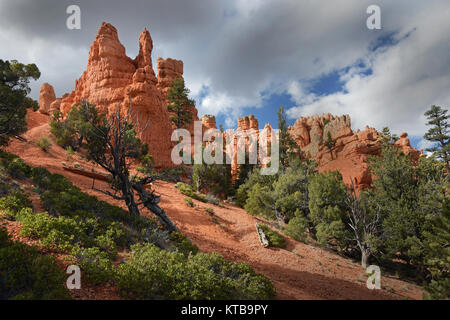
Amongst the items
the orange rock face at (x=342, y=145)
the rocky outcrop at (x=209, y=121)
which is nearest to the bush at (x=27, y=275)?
the orange rock face at (x=342, y=145)

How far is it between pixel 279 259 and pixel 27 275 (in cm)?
1140

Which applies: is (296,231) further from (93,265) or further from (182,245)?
(93,265)

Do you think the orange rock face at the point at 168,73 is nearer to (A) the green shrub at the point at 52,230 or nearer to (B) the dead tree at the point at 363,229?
(B) the dead tree at the point at 363,229

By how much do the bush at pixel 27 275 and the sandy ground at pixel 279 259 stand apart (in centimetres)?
76

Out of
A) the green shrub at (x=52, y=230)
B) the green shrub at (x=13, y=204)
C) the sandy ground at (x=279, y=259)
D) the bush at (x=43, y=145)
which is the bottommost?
the sandy ground at (x=279, y=259)

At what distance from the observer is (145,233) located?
9227mm

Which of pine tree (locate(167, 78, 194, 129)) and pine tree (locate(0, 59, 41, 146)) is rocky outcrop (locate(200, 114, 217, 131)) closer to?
pine tree (locate(167, 78, 194, 129))

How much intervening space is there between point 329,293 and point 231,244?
5969mm

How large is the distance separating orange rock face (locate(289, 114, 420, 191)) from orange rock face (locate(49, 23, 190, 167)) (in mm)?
37272

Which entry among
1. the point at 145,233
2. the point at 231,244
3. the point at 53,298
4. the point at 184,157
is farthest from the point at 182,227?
the point at 184,157

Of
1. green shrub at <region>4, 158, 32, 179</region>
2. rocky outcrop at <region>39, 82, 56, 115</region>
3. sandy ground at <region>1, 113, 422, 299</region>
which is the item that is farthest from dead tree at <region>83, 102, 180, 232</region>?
rocky outcrop at <region>39, 82, 56, 115</region>

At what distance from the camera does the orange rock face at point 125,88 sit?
30875mm

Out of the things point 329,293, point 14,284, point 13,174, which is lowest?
point 329,293

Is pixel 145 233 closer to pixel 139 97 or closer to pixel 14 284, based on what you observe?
pixel 14 284
